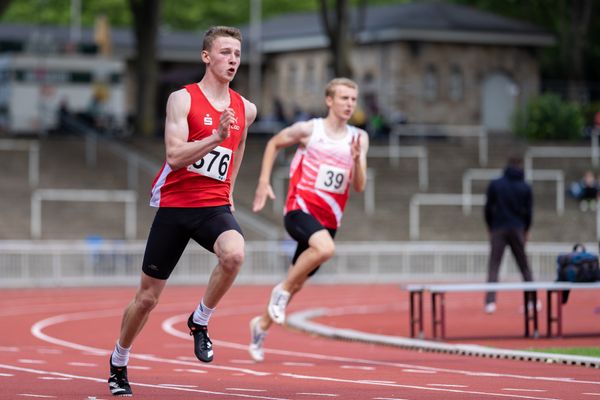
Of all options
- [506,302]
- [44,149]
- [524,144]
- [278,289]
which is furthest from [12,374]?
[524,144]

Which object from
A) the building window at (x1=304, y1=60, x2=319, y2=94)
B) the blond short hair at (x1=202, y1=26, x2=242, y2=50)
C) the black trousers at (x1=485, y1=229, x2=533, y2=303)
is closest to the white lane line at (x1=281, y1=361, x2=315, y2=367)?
the blond short hair at (x1=202, y1=26, x2=242, y2=50)

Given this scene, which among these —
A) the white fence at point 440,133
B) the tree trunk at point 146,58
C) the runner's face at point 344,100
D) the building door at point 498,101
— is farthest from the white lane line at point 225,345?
the building door at point 498,101

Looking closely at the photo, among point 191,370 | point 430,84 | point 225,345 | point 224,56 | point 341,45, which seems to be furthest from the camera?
point 430,84

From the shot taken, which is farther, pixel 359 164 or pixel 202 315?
pixel 359 164

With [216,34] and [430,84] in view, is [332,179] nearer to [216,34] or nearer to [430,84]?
[216,34]

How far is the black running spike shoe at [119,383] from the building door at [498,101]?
51.8m

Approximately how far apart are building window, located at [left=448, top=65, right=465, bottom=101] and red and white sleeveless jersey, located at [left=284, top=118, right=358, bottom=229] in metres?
47.2

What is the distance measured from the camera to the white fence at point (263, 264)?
31.5m

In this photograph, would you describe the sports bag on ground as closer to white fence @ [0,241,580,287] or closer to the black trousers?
the black trousers

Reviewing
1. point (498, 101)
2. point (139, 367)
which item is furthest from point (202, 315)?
point (498, 101)

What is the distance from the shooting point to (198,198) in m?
10.6

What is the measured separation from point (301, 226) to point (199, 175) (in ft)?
13.7

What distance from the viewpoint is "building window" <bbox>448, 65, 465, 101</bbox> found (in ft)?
203

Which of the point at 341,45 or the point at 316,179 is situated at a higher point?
the point at 341,45
